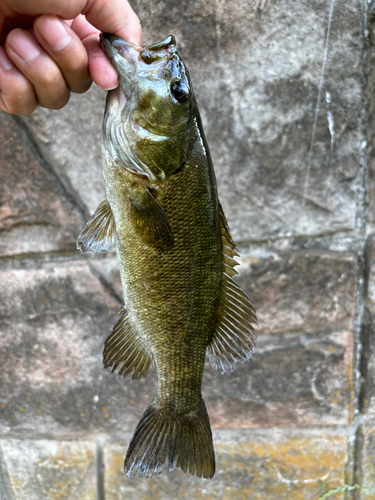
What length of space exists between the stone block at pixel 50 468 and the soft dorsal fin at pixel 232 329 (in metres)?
0.82

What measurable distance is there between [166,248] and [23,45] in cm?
45

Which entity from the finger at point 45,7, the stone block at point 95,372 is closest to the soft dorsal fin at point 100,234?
the finger at point 45,7

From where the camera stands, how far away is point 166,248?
82 cm

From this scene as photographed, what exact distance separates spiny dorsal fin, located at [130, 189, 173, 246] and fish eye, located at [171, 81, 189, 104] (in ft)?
0.59

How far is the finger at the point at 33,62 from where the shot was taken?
2.39ft

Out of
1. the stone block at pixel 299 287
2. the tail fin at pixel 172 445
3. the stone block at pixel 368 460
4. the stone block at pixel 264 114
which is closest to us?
the tail fin at pixel 172 445

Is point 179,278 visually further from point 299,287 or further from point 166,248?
point 299,287

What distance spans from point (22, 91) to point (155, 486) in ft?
4.37

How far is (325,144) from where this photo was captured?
48.0 inches

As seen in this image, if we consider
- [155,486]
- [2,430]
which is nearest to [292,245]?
[155,486]

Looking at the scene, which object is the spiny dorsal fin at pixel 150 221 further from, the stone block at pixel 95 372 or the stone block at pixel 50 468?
the stone block at pixel 50 468

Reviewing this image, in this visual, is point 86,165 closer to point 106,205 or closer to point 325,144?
point 106,205

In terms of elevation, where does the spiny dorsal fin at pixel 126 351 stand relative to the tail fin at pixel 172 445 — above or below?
above

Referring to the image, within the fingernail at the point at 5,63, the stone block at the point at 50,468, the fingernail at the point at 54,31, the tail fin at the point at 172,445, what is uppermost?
the fingernail at the point at 54,31
